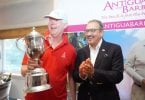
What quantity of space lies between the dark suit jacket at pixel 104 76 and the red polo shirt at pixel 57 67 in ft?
0.39

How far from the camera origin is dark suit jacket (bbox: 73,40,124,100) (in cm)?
187

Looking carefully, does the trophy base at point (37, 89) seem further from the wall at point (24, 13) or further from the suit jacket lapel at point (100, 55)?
the wall at point (24, 13)

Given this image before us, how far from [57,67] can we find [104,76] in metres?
0.45

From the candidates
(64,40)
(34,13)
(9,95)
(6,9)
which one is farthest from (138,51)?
(9,95)

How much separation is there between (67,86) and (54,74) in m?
0.24

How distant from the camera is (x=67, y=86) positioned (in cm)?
226

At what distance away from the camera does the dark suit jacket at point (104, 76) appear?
1.87 m

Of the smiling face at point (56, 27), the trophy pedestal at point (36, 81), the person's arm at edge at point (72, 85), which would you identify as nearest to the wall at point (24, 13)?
the smiling face at point (56, 27)

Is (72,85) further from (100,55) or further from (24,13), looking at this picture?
(24,13)

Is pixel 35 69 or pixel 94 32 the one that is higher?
pixel 94 32

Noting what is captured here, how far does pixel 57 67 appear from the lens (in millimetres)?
2098

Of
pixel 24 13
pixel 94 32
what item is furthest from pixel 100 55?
pixel 24 13

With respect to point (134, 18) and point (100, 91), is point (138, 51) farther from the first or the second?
point (100, 91)

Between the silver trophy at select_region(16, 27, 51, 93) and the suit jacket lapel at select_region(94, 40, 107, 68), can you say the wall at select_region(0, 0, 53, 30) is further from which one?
the suit jacket lapel at select_region(94, 40, 107, 68)
